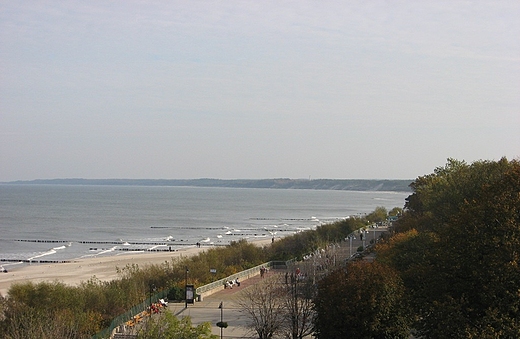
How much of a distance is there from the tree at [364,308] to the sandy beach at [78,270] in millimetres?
35712

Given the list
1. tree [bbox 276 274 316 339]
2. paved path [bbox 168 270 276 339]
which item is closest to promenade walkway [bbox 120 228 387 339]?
paved path [bbox 168 270 276 339]

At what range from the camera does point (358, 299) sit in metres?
21.3

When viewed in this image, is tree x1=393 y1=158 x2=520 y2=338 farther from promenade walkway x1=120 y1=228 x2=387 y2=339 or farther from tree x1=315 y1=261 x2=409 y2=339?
promenade walkway x1=120 y1=228 x2=387 y2=339

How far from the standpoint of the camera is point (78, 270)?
6425 cm

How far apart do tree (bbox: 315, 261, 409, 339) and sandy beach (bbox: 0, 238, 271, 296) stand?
117ft

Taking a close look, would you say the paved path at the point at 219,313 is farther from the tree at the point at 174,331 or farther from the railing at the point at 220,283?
the tree at the point at 174,331

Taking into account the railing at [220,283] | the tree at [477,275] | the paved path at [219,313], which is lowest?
the paved path at [219,313]

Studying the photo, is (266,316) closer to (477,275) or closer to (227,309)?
(227,309)

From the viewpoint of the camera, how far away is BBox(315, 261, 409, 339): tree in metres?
21.2

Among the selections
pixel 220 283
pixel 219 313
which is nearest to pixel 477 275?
pixel 219 313

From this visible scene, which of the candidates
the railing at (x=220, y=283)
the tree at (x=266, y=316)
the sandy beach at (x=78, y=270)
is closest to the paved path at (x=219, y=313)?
the railing at (x=220, y=283)

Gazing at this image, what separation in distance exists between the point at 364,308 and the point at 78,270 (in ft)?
159

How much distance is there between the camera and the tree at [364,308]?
21172 millimetres

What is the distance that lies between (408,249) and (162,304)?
42.1 ft
